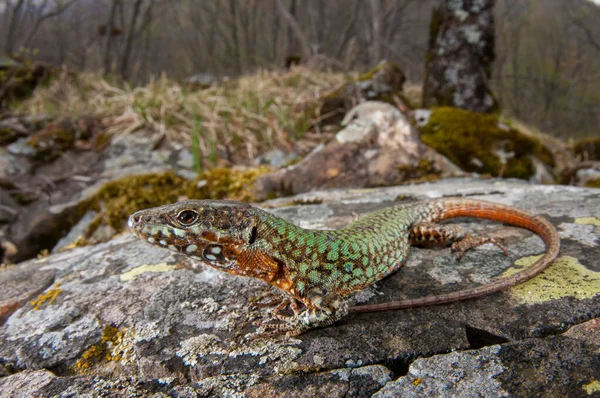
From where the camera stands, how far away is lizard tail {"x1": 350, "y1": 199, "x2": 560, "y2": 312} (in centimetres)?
228

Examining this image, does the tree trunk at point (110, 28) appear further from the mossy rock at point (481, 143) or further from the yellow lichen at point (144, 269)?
the yellow lichen at point (144, 269)

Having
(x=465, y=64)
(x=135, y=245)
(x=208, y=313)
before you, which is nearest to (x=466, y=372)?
(x=208, y=313)

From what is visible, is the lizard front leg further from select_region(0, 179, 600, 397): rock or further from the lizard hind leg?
the lizard hind leg

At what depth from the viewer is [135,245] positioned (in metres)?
3.52

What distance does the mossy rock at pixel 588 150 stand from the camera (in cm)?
929

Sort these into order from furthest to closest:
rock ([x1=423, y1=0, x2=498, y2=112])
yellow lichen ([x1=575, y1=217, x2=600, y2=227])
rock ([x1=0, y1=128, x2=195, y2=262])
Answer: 1. rock ([x1=423, y1=0, x2=498, y2=112])
2. rock ([x1=0, y1=128, x2=195, y2=262])
3. yellow lichen ([x1=575, y1=217, x2=600, y2=227])

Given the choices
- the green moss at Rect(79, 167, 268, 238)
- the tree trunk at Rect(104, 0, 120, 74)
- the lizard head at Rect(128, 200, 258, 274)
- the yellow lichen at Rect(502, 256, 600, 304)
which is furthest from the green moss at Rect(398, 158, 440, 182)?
the tree trunk at Rect(104, 0, 120, 74)

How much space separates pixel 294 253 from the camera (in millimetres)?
2365

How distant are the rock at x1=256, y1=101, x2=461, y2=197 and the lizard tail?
1.83 m

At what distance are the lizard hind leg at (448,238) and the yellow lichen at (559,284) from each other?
1.25ft

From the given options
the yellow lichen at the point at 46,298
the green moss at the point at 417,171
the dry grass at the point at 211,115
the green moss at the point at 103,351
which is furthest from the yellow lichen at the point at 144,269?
the dry grass at the point at 211,115

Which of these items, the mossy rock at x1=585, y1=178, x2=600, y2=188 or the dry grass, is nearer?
the mossy rock at x1=585, y1=178, x2=600, y2=188

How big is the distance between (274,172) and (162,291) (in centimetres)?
307

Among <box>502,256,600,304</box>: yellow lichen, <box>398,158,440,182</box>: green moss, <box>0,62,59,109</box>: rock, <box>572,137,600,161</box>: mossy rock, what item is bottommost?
<box>572,137,600,161</box>: mossy rock
